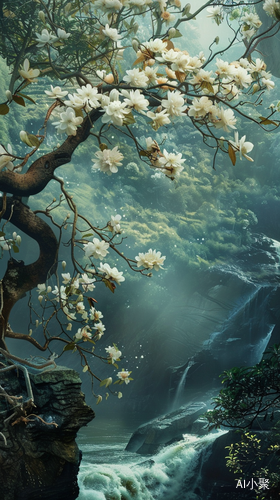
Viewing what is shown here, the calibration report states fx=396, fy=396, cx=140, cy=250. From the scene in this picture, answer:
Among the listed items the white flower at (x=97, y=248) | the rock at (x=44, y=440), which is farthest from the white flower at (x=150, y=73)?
the rock at (x=44, y=440)

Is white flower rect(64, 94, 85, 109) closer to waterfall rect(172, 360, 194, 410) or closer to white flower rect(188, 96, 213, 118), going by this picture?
white flower rect(188, 96, 213, 118)

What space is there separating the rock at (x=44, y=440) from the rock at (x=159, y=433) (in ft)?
6.56

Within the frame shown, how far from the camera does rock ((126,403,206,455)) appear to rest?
147 inches

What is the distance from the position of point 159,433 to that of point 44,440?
2.33 m

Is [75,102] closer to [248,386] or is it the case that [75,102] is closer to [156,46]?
[156,46]

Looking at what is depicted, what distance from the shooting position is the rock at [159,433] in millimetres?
3734

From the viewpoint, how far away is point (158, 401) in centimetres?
486

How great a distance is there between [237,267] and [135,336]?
1761 mm

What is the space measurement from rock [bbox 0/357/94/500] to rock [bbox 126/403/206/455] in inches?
78.8


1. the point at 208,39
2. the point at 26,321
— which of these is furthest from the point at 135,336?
the point at 208,39

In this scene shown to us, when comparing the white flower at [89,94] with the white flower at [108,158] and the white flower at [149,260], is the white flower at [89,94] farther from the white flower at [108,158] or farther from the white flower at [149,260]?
the white flower at [149,260]

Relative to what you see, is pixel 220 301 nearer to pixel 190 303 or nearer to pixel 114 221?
pixel 190 303

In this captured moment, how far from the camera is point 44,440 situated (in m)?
1.77

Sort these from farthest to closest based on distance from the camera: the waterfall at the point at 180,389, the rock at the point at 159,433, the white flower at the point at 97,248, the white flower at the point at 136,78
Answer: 1. the waterfall at the point at 180,389
2. the rock at the point at 159,433
3. the white flower at the point at 97,248
4. the white flower at the point at 136,78
